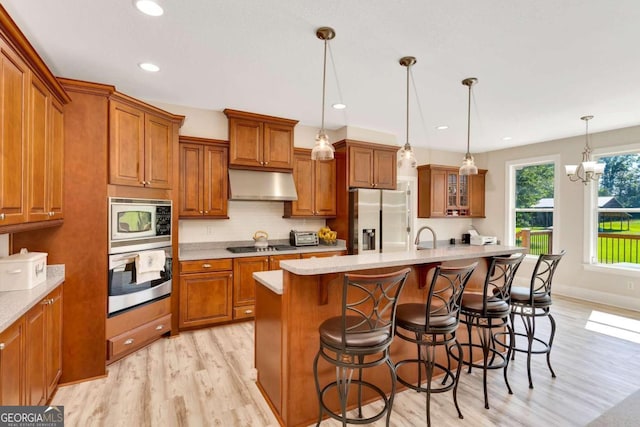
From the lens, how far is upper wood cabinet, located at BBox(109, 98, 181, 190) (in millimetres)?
2859

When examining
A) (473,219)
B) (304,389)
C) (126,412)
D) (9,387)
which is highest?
(473,219)

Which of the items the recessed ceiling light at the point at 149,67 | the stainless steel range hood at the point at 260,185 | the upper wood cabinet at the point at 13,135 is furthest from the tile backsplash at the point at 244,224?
the upper wood cabinet at the point at 13,135

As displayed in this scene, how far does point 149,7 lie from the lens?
211 cm

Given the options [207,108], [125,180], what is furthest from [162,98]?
[125,180]

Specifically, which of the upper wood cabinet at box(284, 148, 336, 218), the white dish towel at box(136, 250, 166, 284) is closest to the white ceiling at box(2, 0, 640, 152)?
the upper wood cabinet at box(284, 148, 336, 218)

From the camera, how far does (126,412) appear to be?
2.28 metres

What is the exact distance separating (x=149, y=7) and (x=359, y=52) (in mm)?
1578

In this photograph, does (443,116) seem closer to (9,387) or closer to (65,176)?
(65,176)

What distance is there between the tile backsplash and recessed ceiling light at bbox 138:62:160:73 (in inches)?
72.9

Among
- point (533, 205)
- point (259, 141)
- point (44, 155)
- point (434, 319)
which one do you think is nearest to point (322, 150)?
point (434, 319)

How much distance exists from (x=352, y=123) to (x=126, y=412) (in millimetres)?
4210

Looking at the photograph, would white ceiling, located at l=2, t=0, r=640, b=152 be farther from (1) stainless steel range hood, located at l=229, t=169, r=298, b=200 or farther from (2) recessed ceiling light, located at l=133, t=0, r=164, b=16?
(1) stainless steel range hood, located at l=229, t=169, r=298, b=200

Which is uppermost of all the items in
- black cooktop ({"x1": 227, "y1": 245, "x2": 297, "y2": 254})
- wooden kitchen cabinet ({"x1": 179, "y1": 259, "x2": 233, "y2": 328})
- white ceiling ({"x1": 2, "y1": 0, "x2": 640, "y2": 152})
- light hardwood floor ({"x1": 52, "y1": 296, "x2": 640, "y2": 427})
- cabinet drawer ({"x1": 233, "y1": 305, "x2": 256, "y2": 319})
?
white ceiling ({"x1": 2, "y1": 0, "x2": 640, "y2": 152})

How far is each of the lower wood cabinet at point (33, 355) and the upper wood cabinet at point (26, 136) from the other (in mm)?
570
